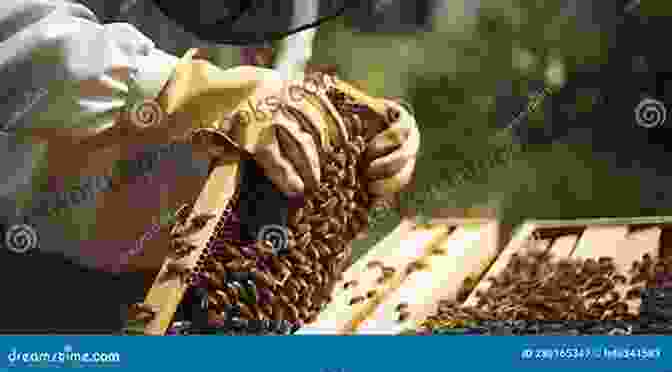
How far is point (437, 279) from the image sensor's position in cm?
439

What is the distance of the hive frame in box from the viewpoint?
169 inches

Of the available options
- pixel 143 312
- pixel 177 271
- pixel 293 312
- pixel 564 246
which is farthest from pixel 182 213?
pixel 564 246

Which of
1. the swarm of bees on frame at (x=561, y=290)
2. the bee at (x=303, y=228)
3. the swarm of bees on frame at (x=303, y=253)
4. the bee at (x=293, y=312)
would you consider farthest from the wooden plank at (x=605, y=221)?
the bee at (x=293, y=312)

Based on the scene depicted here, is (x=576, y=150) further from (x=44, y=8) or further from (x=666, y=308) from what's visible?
(x=44, y=8)

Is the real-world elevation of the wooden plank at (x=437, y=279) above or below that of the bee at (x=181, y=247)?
above

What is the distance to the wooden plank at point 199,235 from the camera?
427cm

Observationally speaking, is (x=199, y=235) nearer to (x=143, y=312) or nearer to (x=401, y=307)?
(x=143, y=312)

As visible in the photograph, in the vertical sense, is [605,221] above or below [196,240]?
above

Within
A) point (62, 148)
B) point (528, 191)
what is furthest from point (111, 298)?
point (528, 191)

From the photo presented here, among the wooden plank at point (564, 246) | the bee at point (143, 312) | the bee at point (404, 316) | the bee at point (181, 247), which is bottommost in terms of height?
the bee at point (143, 312)

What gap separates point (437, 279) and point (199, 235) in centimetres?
87

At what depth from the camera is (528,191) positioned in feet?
14.1

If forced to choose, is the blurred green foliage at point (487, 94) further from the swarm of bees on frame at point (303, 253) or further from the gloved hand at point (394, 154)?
the swarm of bees on frame at point (303, 253)

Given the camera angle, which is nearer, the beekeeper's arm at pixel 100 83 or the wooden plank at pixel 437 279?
the beekeeper's arm at pixel 100 83
